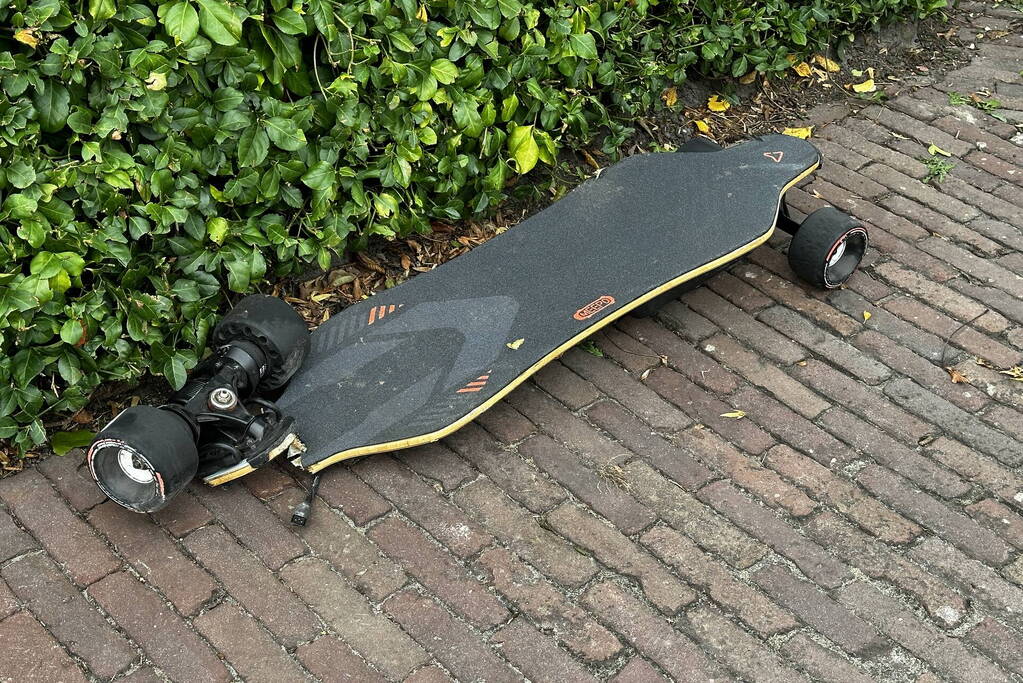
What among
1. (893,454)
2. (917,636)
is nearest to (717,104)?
(893,454)

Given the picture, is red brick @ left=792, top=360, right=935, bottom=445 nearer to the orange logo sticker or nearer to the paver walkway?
the paver walkway

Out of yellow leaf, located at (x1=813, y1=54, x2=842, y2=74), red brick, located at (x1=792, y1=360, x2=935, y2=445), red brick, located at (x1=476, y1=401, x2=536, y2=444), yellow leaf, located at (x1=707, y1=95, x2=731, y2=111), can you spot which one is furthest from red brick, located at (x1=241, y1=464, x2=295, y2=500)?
yellow leaf, located at (x1=813, y1=54, x2=842, y2=74)

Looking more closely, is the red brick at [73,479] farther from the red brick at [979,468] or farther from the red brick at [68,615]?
the red brick at [979,468]

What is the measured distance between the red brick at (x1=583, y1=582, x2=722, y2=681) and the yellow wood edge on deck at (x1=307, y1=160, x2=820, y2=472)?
0.63 metres

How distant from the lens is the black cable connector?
2803 mm

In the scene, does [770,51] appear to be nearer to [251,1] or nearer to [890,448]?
[890,448]

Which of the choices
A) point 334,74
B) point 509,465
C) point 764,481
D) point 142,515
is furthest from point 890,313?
point 142,515

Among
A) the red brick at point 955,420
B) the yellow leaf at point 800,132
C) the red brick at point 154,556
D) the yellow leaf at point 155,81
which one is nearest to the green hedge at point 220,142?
the yellow leaf at point 155,81

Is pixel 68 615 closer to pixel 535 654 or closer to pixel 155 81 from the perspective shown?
pixel 535 654

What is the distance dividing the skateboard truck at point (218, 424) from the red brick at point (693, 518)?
980 millimetres

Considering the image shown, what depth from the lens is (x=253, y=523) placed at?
285 centimetres

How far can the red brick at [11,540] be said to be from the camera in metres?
2.75

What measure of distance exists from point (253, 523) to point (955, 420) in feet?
6.96

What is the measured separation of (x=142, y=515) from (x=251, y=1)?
4.81ft
